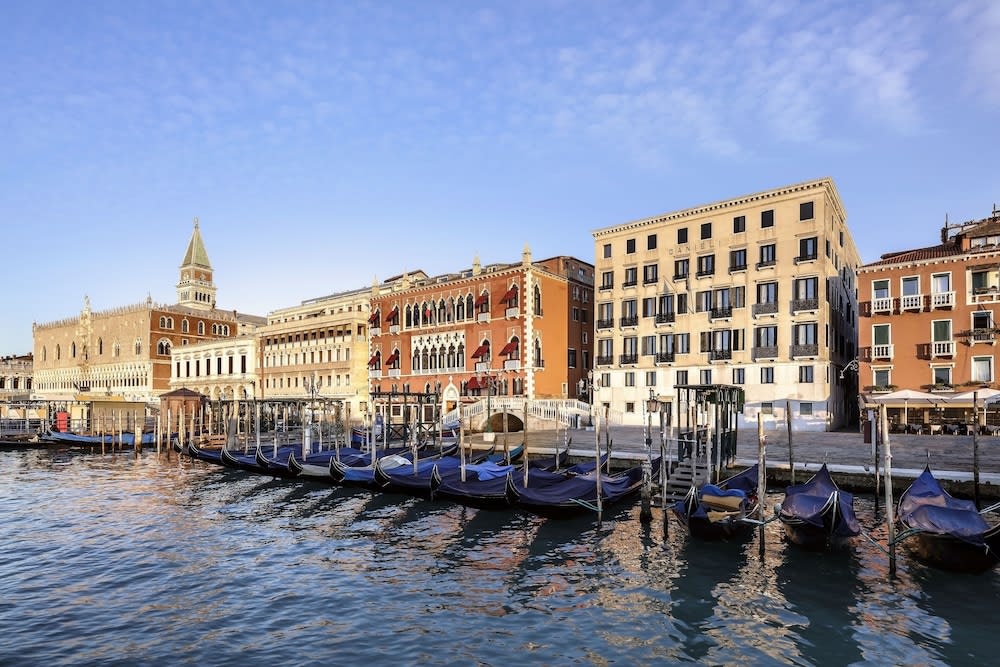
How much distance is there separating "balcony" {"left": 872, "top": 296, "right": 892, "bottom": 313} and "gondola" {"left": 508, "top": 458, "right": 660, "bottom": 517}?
1928 cm

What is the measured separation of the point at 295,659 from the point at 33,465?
3189 cm

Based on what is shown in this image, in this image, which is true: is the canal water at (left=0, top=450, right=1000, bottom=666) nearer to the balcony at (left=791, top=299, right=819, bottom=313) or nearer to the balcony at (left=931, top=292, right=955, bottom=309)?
the balcony at (left=931, top=292, right=955, bottom=309)

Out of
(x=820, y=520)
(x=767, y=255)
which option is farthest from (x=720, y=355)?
(x=820, y=520)

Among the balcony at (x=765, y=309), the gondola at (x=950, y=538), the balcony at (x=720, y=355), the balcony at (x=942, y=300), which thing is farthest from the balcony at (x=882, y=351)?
the gondola at (x=950, y=538)

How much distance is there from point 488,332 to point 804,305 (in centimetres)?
1901

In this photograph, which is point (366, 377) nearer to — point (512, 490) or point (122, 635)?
point (512, 490)

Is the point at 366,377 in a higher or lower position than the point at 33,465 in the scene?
higher

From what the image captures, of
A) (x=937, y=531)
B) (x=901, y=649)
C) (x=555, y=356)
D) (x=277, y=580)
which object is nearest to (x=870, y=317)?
(x=555, y=356)

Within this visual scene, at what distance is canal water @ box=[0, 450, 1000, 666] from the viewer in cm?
979

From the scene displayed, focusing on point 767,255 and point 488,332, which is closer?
point 767,255

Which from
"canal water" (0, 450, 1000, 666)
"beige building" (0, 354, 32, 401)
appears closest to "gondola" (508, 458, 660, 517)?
"canal water" (0, 450, 1000, 666)

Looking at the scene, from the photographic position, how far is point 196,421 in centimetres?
5494

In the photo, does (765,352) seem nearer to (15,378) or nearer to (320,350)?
(320,350)

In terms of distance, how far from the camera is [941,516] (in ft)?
43.1
